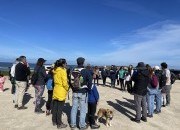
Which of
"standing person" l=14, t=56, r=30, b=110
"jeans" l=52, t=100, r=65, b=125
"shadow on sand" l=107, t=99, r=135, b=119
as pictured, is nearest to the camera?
"jeans" l=52, t=100, r=65, b=125

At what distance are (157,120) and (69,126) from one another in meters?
3.84

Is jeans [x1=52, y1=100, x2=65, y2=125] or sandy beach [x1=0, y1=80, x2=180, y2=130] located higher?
jeans [x1=52, y1=100, x2=65, y2=125]

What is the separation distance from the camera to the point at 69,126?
8.79 metres

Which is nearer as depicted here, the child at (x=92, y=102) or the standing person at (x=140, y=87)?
the child at (x=92, y=102)

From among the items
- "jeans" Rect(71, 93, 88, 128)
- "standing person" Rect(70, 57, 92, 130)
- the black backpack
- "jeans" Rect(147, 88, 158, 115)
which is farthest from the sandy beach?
the black backpack

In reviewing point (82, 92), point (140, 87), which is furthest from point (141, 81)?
point (82, 92)

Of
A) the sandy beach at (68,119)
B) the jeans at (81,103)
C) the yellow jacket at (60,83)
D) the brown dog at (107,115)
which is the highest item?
the yellow jacket at (60,83)

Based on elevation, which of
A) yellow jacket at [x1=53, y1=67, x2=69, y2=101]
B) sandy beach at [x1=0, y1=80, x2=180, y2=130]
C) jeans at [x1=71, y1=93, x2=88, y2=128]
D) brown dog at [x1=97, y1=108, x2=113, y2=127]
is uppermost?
yellow jacket at [x1=53, y1=67, x2=69, y2=101]

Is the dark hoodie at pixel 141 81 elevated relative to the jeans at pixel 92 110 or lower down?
elevated

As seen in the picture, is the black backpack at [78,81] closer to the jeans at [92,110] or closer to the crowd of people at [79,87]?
the crowd of people at [79,87]

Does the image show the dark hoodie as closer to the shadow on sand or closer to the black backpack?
the shadow on sand

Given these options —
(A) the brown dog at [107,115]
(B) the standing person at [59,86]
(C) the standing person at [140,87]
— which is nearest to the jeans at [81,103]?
(B) the standing person at [59,86]

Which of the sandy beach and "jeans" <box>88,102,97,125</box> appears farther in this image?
the sandy beach

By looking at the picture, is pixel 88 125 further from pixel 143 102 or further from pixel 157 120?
pixel 157 120
